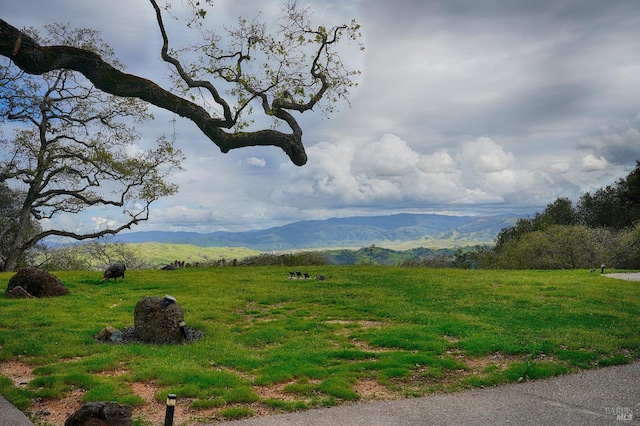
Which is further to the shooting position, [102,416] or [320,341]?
[320,341]

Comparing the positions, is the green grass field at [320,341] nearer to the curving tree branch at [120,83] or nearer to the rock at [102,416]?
the rock at [102,416]

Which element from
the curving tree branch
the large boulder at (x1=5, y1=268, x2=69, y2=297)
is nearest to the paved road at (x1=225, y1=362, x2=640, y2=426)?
the curving tree branch

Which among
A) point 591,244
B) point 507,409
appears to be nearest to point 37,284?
point 507,409

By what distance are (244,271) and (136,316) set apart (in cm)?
2184

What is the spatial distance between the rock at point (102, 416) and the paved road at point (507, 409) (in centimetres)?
208

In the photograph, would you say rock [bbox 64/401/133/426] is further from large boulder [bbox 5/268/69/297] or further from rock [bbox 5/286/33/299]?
large boulder [bbox 5/268/69/297]

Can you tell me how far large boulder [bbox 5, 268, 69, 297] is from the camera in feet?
78.7

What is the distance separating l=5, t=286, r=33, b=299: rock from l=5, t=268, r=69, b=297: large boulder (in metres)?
0.39

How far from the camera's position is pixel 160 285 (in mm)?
28500

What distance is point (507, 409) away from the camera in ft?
31.4

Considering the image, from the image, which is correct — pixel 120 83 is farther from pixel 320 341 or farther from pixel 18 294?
pixel 18 294

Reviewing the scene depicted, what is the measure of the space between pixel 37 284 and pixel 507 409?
78.5ft

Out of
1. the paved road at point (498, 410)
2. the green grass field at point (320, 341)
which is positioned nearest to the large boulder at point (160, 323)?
the green grass field at point (320, 341)

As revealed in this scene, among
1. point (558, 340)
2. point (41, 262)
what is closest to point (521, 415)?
point (558, 340)
